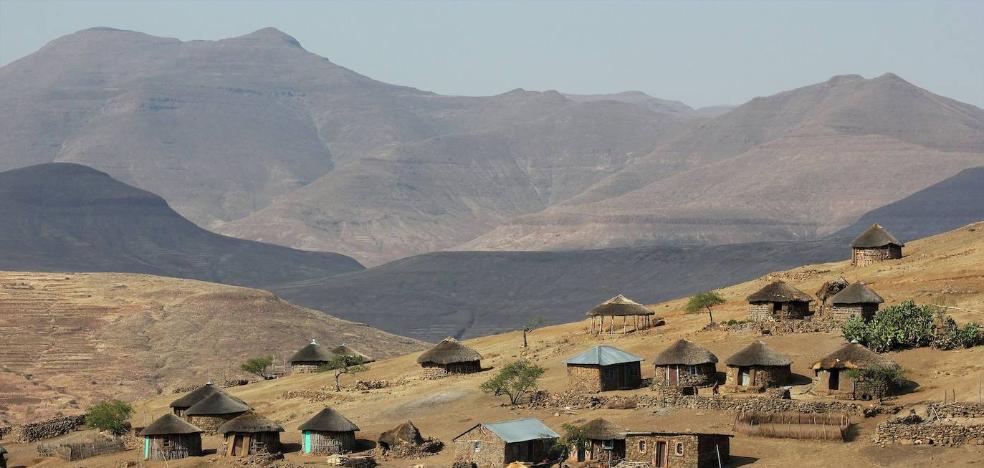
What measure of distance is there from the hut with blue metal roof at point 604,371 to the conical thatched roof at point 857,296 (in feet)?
31.7

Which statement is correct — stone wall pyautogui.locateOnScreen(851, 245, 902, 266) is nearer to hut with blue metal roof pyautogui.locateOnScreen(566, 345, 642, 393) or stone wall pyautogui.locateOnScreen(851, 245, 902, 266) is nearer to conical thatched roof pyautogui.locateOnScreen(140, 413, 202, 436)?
hut with blue metal roof pyautogui.locateOnScreen(566, 345, 642, 393)

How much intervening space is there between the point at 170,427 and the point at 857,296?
2812 centimetres

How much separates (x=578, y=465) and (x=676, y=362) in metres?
10.9

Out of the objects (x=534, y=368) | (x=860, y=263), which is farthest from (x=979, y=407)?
(x=860, y=263)

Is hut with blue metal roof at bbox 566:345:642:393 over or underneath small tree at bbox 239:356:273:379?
underneath

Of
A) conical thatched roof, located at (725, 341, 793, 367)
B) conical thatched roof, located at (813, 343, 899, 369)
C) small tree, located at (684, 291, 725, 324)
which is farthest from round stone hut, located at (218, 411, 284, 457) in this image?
small tree, located at (684, 291, 725, 324)

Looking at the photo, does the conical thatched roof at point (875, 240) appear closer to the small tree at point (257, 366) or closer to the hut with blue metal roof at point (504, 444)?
the small tree at point (257, 366)

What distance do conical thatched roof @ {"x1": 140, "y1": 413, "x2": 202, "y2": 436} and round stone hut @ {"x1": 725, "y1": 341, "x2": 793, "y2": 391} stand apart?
66.2 feet

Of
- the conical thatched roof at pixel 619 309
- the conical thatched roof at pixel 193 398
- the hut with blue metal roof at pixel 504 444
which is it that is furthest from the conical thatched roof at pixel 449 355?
the hut with blue metal roof at pixel 504 444

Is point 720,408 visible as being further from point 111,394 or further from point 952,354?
point 111,394

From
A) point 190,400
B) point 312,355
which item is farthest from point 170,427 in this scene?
point 312,355

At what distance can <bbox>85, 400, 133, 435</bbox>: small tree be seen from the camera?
70312mm

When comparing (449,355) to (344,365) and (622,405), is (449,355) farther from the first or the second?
(622,405)

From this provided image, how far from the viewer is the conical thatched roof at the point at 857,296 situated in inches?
2640
